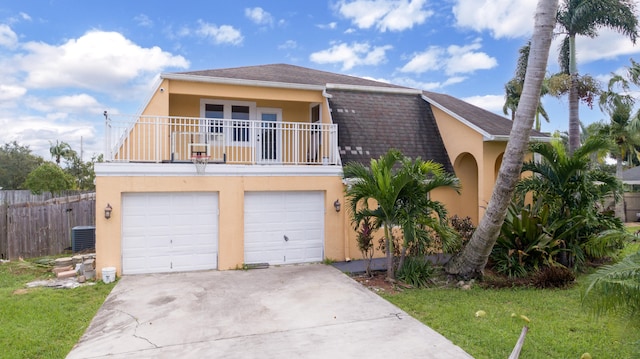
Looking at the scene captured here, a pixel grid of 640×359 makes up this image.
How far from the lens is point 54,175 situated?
81.1 feet

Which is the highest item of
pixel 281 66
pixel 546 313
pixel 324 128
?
pixel 281 66

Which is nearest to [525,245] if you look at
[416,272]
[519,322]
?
[416,272]

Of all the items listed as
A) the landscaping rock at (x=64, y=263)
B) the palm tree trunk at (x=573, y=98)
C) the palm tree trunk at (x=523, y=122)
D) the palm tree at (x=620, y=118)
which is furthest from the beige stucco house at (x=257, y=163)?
the palm tree at (x=620, y=118)

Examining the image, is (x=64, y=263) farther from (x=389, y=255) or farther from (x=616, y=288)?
(x=616, y=288)

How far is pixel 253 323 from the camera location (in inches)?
250

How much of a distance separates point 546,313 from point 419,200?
330 centimetres

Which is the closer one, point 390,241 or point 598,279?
point 598,279

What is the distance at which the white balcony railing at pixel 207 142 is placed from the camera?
9719 millimetres

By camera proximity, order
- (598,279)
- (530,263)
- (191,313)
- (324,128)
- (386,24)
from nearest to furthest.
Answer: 1. (598,279)
2. (191,313)
3. (530,263)
4. (324,128)
5. (386,24)

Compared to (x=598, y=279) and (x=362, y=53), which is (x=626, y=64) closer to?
(x=362, y=53)

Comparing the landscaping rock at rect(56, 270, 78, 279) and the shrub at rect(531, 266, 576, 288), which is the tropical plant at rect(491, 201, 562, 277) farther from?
the landscaping rock at rect(56, 270, 78, 279)

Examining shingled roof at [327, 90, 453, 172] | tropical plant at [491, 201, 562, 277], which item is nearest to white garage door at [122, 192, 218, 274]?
shingled roof at [327, 90, 453, 172]

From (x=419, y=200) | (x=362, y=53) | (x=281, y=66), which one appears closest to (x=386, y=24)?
(x=362, y=53)

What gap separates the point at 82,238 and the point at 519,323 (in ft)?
42.7
